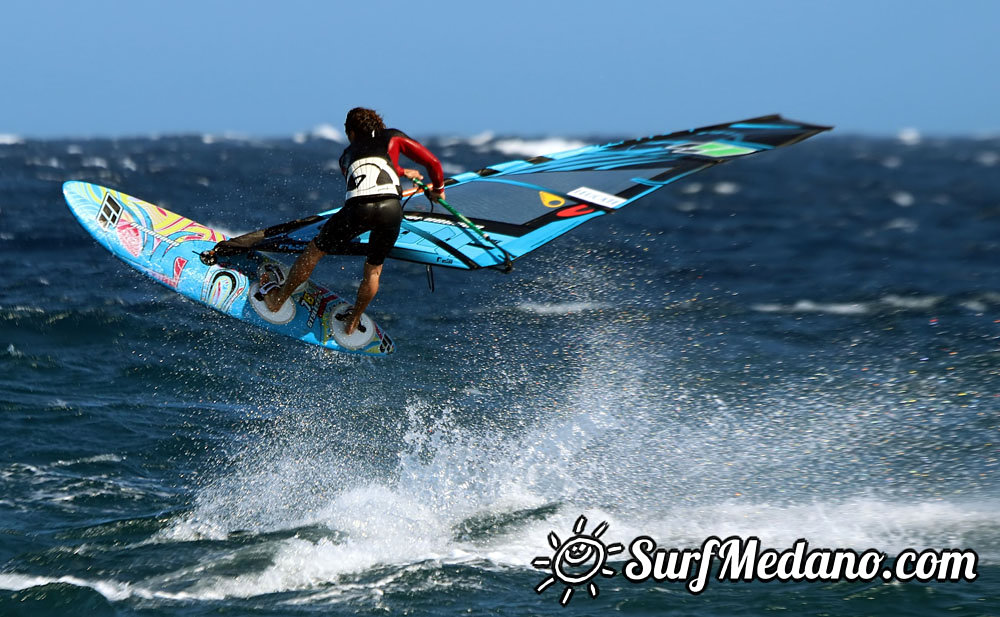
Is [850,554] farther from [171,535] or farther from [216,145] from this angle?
[216,145]

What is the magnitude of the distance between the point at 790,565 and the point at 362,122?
431 cm

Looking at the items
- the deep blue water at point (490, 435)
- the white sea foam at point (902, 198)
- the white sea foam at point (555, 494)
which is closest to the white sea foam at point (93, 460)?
the deep blue water at point (490, 435)

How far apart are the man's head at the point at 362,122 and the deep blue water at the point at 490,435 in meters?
2.93

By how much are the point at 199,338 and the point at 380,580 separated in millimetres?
5950

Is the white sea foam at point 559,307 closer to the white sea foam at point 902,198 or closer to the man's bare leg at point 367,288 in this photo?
the man's bare leg at point 367,288

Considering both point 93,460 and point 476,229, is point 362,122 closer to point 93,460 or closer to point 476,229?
point 476,229

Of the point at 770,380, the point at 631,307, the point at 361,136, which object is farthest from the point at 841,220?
the point at 361,136

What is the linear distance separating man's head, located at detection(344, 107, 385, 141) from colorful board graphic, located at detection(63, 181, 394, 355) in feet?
5.88

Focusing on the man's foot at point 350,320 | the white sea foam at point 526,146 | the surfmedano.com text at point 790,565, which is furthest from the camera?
the white sea foam at point 526,146

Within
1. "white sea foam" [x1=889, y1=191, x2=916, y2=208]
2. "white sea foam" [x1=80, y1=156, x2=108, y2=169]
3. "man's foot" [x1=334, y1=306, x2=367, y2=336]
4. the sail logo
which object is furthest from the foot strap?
"white sea foam" [x1=80, y1=156, x2=108, y2=169]

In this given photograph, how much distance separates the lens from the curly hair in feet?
22.8

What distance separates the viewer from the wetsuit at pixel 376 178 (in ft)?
22.9

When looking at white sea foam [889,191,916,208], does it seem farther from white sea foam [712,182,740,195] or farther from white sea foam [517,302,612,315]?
white sea foam [517,302,612,315]

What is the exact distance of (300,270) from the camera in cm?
760
